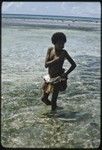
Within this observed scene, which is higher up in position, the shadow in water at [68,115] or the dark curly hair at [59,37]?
the dark curly hair at [59,37]

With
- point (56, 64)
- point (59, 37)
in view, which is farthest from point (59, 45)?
point (56, 64)

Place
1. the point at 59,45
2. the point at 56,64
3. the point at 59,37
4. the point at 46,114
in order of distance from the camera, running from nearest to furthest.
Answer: the point at 59,37
the point at 59,45
the point at 56,64
the point at 46,114

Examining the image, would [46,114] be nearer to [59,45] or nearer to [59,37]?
[59,45]

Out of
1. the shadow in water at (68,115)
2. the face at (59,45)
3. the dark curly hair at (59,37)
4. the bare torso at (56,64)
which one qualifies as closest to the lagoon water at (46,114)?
the shadow in water at (68,115)

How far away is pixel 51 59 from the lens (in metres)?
8.62

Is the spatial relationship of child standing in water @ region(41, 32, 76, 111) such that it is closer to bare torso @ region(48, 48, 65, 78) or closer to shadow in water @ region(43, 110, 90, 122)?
bare torso @ region(48, 48, 65, 78)

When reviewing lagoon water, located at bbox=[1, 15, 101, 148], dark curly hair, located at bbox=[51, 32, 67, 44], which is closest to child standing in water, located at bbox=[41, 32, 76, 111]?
dark curly hair, located at bbox=[51, 32, 67, 44]

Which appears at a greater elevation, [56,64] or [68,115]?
[56,64]

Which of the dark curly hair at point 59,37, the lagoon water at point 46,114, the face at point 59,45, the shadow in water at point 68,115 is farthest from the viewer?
the shadow in water at point 68,115

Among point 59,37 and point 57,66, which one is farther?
point 57,66

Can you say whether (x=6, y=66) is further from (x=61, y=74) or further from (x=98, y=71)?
(x=61, y=74)

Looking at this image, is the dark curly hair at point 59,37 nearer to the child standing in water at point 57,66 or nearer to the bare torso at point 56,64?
the child standing in water at point 57,66

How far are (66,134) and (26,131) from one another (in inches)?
32.0

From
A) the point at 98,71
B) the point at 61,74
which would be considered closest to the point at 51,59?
the point at 61,74
